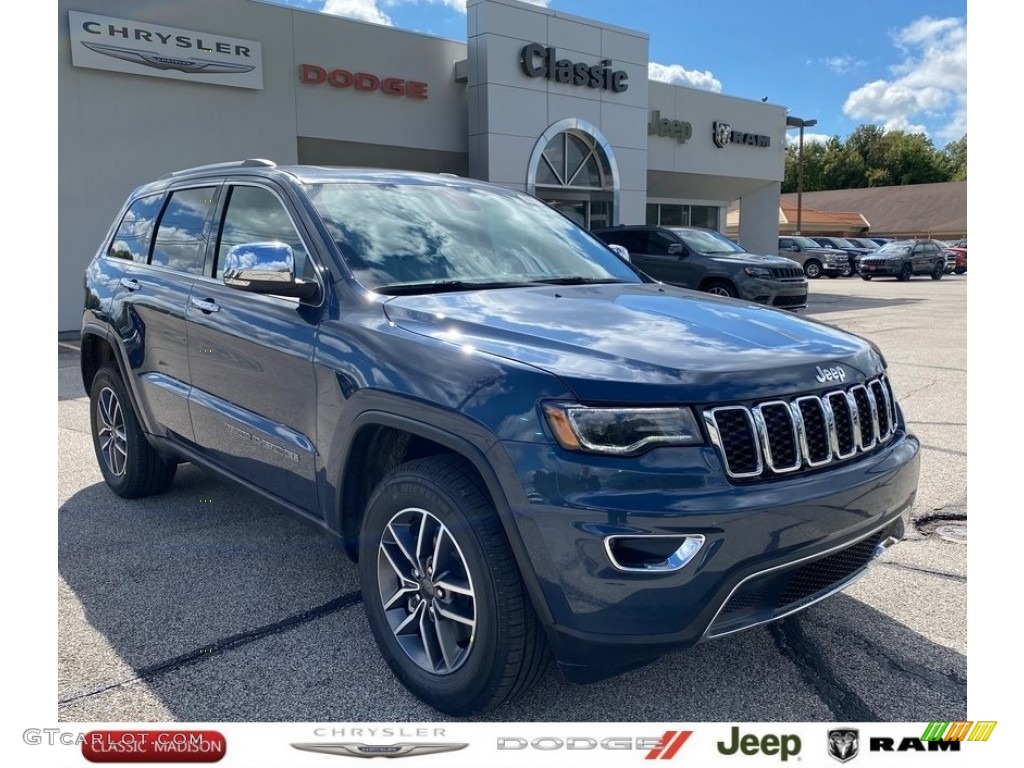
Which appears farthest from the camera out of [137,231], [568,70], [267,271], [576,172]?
[576,172]

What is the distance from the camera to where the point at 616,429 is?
2385 millimetres

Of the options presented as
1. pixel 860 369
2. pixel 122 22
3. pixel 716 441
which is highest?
pixel 122 22

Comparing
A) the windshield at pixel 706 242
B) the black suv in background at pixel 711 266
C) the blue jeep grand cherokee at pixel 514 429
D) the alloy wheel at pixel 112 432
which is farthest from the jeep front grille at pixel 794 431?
the windshield at pixel 706 242

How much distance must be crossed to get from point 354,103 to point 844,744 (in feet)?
54.3

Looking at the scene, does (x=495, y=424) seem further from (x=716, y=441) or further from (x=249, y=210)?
(x=249, y=210)

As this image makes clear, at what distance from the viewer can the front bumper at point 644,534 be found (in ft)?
7.61

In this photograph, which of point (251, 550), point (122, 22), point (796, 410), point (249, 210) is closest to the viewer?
point (796, 410)

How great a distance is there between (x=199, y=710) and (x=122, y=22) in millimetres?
14057

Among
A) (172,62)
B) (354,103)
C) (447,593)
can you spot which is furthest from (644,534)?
(354,103)

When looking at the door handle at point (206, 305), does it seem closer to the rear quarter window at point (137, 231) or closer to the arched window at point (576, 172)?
the rear quarter window at point (137, 231)

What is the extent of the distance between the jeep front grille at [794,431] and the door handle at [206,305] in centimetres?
245

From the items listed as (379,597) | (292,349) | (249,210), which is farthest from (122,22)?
(379,597)

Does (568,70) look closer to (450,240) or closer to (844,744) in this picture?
(450,240)

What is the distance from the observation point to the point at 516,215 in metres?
4.18
